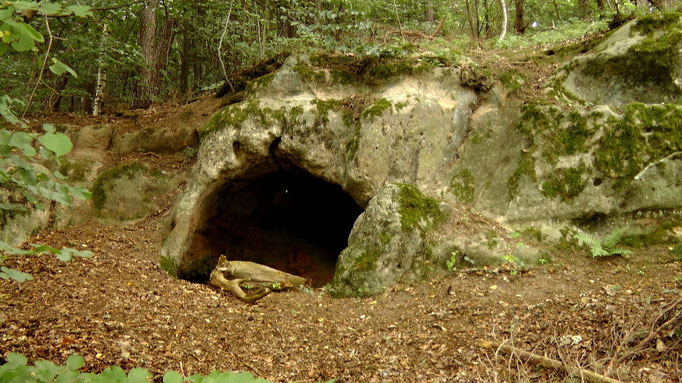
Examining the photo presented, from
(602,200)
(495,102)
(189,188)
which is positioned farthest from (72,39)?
(602,200)

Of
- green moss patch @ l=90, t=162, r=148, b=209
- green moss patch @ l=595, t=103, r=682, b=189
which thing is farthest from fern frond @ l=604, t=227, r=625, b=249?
green moss patch @ l=90, t=162, r=148, b=209

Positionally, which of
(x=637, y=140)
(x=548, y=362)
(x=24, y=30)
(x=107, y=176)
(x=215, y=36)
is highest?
(x=215, y=36)

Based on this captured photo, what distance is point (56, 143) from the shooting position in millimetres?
1712

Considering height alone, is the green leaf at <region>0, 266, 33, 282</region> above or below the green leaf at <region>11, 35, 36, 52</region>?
below

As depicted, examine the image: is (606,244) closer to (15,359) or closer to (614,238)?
(614,238)

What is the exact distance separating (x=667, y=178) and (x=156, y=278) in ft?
24.6

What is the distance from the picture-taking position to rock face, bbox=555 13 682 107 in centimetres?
704

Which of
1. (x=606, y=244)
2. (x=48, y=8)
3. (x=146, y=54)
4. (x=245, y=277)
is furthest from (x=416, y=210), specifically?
(x=146, y=54)

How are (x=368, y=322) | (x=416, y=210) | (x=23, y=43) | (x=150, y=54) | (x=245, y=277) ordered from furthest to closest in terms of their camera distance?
(x=150, y=54) → (x=245, y=277) → (x=416, y=210) → (x=368, y=322) → (x=23, y=43)

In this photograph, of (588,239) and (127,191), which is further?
(127,191)

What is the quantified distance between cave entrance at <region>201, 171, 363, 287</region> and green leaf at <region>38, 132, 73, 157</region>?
6870 millimetres

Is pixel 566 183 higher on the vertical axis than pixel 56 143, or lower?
lower

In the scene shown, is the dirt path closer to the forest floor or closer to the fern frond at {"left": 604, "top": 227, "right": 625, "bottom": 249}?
the forest floor

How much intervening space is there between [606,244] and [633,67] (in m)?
3.25
